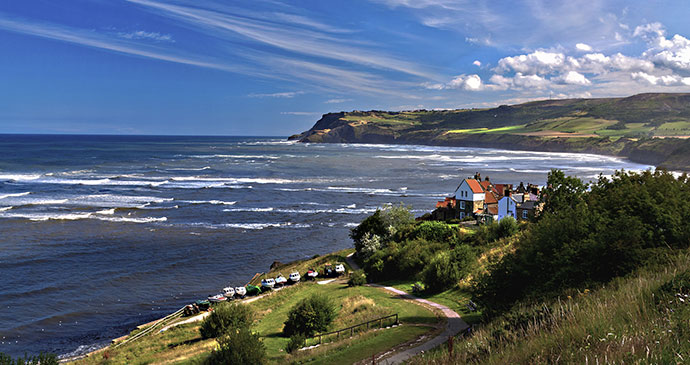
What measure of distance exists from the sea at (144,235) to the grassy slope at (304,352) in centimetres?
460

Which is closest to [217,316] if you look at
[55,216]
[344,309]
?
[344,309]

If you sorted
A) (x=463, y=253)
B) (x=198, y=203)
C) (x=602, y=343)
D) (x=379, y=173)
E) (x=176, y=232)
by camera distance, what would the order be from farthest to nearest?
(x=379, y=173) → (x=198, y=203) → (x=176, y=232) → (x=463, y=253) → (x=602, y=343)

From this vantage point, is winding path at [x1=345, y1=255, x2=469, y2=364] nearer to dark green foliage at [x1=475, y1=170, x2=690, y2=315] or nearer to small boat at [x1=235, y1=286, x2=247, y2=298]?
dark green foliage at [x1=475, y1=170, x2=690, y2=315]

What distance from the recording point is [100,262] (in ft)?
144

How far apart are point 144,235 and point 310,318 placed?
1401 inches

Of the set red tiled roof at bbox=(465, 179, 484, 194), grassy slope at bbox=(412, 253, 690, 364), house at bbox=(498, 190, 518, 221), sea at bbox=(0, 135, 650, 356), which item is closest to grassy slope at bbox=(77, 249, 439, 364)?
sea at bbox=(0, 135, 650, 356)

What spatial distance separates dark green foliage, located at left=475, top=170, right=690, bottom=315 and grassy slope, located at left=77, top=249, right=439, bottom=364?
466cm

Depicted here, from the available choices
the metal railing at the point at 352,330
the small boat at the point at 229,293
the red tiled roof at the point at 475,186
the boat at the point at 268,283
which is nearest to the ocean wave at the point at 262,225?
the red tiled roof at the point at 475,186

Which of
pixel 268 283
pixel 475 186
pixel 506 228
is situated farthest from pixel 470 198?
pixel 268 283

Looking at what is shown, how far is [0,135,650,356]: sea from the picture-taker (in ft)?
106

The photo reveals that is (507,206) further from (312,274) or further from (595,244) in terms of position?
(595,244)

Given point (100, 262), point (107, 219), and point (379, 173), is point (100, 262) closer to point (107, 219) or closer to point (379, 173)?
point (107, 219)

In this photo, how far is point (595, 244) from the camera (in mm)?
18375

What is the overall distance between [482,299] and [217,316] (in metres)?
14.4
